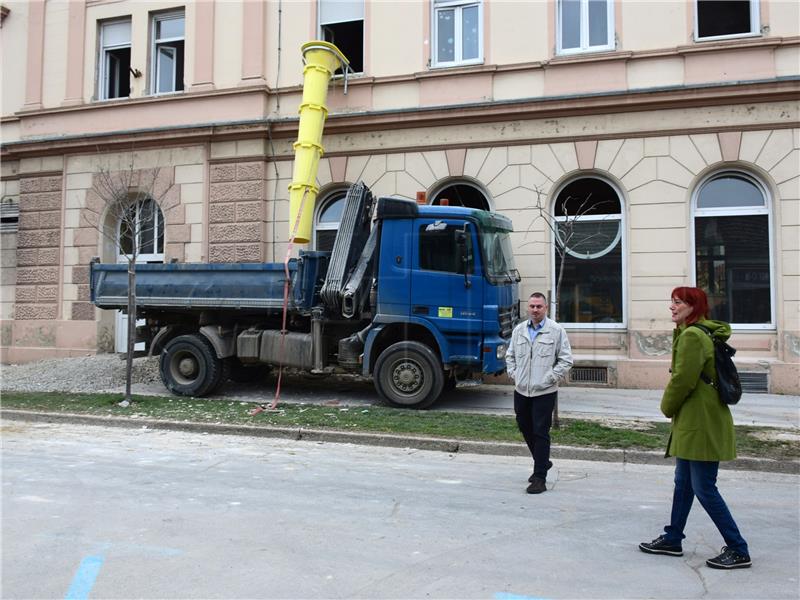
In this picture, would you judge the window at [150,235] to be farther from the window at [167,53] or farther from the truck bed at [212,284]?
the truck bed at [212,284]

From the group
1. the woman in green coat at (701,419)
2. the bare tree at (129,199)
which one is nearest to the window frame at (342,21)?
the bare tree at (129,199)

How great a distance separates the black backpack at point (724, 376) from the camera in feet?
12.9

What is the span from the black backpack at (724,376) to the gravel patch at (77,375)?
10.0m

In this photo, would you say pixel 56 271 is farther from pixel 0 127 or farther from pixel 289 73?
pixel 289 73

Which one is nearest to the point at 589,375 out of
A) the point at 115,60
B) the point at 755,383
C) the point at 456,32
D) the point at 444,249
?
the point at 755,383

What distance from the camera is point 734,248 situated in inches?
473

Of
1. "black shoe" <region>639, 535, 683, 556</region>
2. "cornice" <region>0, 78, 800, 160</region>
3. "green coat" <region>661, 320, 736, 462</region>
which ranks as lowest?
"black shoe" <region>639, 535, 683, 556</region>

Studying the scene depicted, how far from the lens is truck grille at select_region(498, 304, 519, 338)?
9.46m

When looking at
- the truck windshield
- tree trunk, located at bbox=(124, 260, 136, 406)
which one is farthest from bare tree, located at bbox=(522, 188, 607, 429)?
tree trunk, located at bbox=(124, 260, 136, 406)

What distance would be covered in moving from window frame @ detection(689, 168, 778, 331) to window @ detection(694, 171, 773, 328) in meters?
0.02

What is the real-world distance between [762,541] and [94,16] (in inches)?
719

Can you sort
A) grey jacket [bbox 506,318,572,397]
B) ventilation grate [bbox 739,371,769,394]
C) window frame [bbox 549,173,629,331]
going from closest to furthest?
1. grey jacket [bbox 506,318,572,397]
2. ventilation grate [bbox 739,371,769,394]
3. window frame [bbox 549,173,629,331]

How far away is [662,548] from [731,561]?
16.2 inches

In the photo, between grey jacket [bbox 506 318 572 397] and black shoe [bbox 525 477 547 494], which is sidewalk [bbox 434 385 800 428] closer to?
black shoe [bbox 525 477 547 494]
